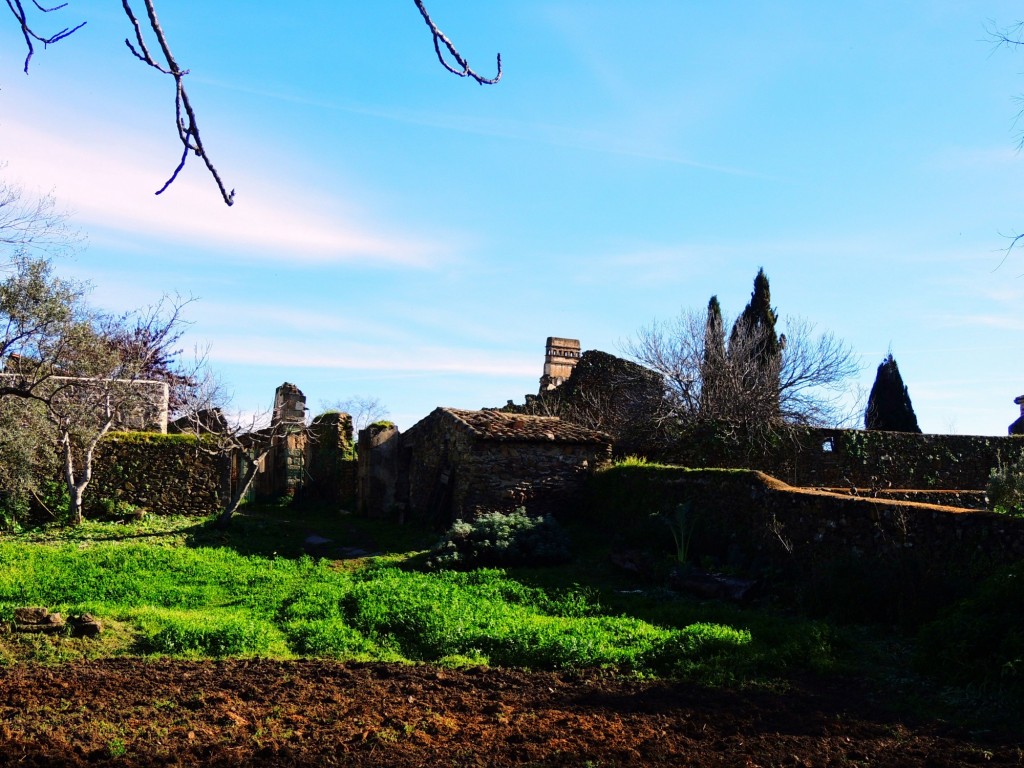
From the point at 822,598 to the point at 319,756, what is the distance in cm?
752

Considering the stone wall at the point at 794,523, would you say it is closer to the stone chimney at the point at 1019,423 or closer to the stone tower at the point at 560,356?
the stone tower at the point at 560,356

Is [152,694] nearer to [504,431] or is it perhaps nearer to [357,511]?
[504,431]

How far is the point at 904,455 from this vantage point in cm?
2602

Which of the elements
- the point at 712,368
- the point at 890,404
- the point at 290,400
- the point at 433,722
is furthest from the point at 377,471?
the point at 890,404

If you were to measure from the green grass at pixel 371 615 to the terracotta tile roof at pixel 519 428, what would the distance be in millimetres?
3719

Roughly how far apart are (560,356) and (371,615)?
24.3m

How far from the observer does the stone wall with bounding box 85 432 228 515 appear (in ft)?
70.5

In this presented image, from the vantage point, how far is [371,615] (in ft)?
34.9

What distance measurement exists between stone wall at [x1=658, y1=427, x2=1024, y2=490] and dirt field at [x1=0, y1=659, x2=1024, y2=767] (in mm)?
15546

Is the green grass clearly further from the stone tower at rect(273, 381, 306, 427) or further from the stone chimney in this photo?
the stone chimney

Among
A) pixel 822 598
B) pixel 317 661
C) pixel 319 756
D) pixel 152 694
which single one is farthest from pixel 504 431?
pixel 319 756

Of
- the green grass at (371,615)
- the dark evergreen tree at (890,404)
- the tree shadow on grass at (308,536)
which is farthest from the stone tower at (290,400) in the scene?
the dark evergreen tree at (890,404)

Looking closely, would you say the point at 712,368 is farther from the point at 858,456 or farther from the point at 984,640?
the point at 984,640

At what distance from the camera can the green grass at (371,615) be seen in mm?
9141
